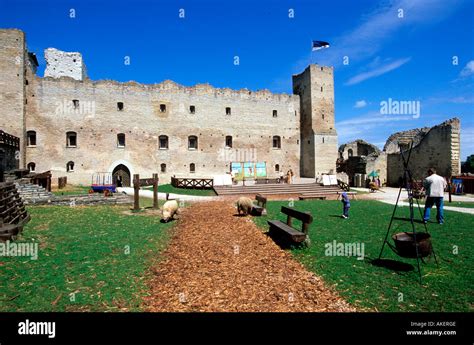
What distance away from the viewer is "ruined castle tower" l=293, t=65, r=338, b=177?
108 feet

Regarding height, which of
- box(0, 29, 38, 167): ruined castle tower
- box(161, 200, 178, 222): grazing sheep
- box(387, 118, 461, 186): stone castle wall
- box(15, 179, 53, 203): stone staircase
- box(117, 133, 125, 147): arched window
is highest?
box(0, 29, 38, 167): ruined castle tower

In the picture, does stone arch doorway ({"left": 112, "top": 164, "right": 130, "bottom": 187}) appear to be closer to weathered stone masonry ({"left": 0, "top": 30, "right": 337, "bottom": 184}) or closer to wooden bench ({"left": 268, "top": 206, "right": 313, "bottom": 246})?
weathered stone masonry ({"left": 0, "top": 30, "right": 337, "bottom": 184})

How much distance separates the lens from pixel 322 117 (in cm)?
3341

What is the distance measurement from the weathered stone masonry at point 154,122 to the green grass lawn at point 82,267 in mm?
20331

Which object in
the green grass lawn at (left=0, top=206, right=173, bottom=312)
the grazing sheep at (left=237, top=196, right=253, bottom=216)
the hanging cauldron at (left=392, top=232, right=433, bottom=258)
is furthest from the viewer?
the grazing sheep at (left=237, top=196, right=253, bottom=216)

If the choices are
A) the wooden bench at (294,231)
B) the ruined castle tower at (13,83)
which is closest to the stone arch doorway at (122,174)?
the ruined castle tower at (13,83)

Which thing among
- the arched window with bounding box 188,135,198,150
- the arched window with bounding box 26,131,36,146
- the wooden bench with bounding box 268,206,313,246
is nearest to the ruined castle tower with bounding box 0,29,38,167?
the arched window with bounding box 26,131,36,146

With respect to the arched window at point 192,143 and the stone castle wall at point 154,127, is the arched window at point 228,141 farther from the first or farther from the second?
the arched window at point 192,143

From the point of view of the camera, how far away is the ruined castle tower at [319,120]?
32.8 metres

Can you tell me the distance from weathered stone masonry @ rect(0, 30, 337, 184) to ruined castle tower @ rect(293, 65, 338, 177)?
0.12 m

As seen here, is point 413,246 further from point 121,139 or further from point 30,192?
point 121,139

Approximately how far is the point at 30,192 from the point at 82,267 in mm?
12631

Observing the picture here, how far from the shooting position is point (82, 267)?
558 cm
